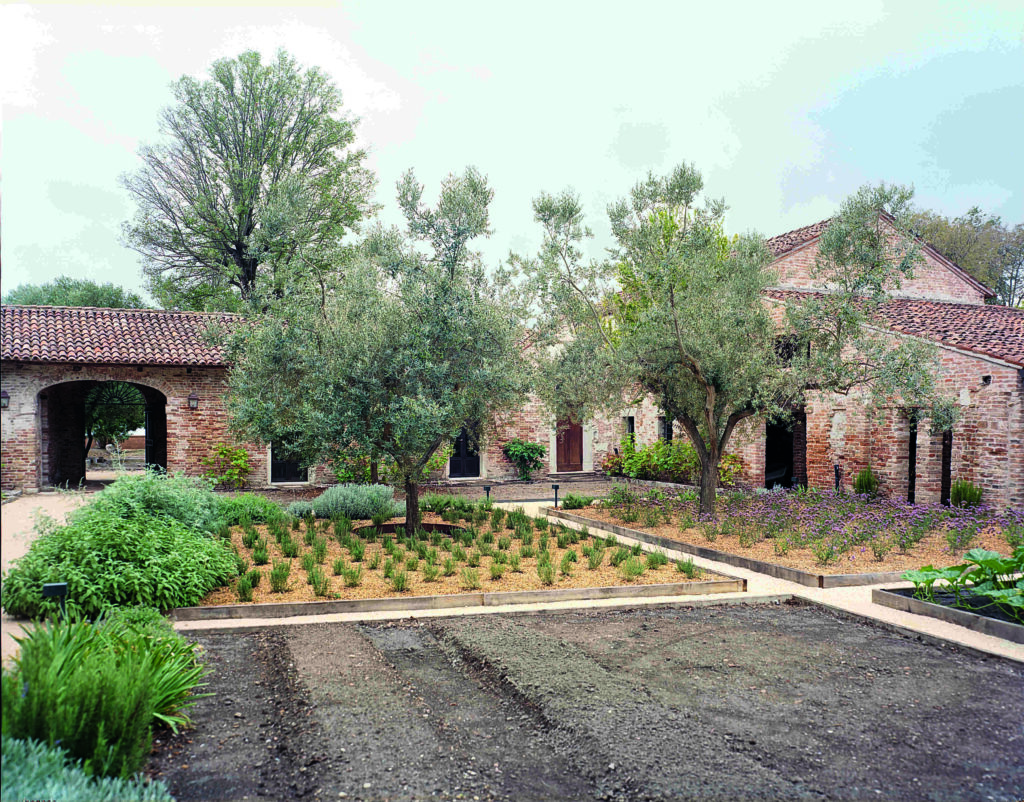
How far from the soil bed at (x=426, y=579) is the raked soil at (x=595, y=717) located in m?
1.17

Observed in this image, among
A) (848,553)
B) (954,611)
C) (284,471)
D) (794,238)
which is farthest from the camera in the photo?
(794,238)

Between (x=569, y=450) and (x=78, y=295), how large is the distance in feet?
82.5

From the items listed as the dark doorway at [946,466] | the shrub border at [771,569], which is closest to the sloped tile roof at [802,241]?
the dark doorway at [946,466]

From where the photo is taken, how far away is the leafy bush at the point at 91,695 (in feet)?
9.46

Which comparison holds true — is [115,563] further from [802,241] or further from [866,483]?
[802,241]

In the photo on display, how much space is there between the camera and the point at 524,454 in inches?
945

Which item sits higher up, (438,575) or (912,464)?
(912,464)

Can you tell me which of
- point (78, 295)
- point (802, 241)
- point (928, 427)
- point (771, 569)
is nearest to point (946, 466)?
point (928, 427)

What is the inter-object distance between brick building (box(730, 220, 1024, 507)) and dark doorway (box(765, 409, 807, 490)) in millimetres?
53

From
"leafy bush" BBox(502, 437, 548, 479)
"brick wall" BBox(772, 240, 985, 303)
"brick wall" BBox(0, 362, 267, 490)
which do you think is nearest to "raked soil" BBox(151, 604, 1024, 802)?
"brick wall" BBox(0, 362, 267, 490)

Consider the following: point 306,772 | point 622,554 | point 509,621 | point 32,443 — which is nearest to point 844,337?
point 622,554

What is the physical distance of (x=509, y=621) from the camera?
23.7 feet

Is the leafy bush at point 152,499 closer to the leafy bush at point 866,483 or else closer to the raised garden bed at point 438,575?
the raised garden bed at point 438,575

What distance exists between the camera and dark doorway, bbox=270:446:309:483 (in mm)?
20922
